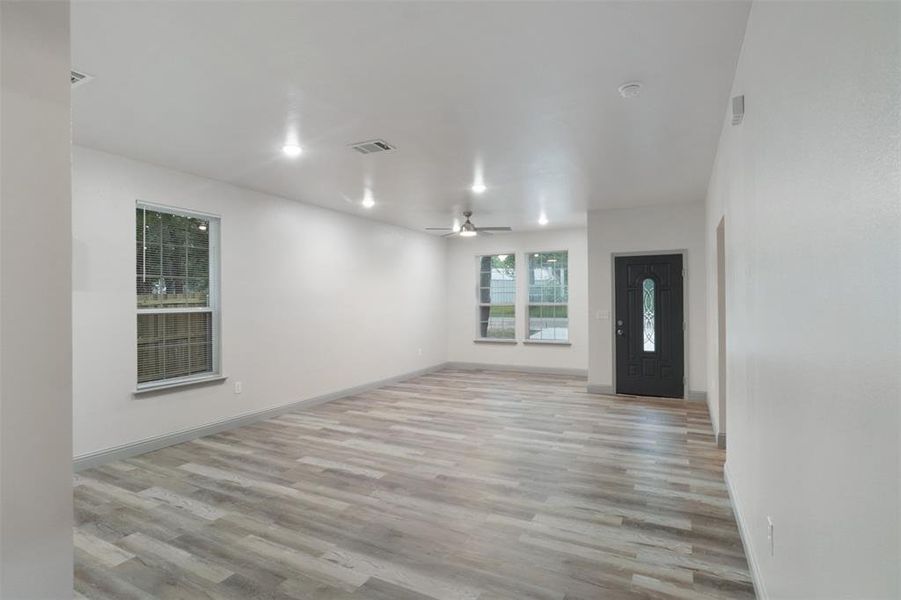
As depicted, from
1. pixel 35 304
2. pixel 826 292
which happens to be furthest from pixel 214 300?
pixel 826 292

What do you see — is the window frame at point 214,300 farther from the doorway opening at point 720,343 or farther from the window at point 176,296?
the doorway opening at point 720,343

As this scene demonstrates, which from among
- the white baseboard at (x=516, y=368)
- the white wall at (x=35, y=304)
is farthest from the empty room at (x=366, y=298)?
the white baseboard at (x=516, y=368)

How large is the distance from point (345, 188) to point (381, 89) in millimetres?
2714

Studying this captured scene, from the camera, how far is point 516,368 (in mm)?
9289

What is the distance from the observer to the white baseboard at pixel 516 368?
8711 mm

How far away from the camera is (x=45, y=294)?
4.16ft

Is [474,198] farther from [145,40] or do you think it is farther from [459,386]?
[145,40]

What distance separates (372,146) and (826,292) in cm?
353

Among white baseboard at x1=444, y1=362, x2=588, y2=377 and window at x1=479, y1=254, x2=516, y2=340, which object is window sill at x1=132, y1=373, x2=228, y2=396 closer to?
white baseboard at x1=444, y1=362, x2=588, y2=377

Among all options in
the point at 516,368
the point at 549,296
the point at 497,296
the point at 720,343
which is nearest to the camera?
the point at 720,343

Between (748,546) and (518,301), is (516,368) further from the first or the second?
(748,546)

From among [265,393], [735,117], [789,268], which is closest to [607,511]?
[789,268]

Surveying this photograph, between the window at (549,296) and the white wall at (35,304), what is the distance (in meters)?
8.23

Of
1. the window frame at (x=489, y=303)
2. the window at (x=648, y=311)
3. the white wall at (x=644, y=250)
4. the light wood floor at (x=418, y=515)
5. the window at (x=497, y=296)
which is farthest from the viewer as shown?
the window at (x=497, y=296)
